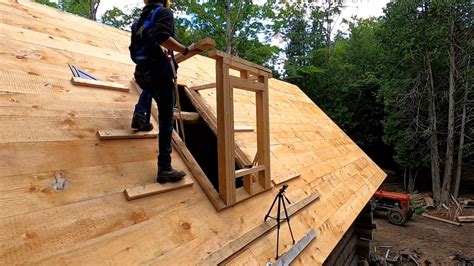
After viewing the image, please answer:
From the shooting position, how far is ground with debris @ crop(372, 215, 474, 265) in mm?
8695

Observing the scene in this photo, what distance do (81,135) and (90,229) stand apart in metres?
0.73

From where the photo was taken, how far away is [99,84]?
2.54m

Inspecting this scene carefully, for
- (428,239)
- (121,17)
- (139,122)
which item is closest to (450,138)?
(428,239)

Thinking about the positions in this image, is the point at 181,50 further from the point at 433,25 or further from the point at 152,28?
the point at 433,25

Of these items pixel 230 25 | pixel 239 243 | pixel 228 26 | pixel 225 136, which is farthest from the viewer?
pixel 230 25

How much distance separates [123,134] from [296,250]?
1.52 m

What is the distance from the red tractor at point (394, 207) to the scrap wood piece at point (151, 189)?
1176cm

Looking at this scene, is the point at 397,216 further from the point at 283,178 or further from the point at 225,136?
the point at 225,136

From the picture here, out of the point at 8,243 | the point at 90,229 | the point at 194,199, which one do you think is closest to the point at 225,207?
Result: the point at 194,199

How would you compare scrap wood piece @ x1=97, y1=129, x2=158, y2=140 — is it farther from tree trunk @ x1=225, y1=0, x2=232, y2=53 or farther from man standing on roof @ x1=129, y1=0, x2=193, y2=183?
tree trunk @ x1=225, y1=0, x2=232, y2=53

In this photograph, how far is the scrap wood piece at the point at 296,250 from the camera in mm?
2070

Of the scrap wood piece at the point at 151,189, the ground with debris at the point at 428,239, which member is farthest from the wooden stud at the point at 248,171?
the ground with debris at the point at 428,239

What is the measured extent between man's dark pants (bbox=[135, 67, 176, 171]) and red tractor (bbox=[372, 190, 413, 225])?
39.2ft

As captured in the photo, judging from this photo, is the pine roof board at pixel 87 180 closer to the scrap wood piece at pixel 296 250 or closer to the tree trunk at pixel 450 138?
the scrap wood piece at pixel 296 250
